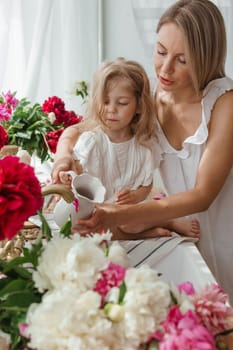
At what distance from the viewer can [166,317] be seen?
68cm

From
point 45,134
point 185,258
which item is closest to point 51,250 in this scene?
point 185,258

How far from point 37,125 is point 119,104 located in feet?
1.00

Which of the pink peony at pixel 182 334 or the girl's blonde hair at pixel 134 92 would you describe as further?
the girl's blonde hair at pixel 134 92

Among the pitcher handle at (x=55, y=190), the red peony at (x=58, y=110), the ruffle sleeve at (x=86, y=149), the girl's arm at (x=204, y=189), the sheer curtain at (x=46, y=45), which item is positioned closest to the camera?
the pitcher handle at (x=55, y=190)

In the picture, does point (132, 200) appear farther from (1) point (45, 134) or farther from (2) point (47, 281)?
(2) point (47, 281)

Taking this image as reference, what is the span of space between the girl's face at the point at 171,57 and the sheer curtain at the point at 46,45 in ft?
4.65

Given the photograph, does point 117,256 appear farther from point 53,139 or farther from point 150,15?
point 150,15

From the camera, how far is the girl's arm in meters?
1.48

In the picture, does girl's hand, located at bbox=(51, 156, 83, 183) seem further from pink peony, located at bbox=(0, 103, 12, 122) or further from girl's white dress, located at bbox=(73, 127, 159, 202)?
pink peony, located at bbox=(0, 103, 12, 122)

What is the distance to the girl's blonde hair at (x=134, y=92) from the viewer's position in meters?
1.73

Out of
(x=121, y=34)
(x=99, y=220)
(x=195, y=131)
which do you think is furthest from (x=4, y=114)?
(x=121, y=34)

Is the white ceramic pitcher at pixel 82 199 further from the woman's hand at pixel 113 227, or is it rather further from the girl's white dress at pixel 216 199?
the girl's white dress at pixel 216 199

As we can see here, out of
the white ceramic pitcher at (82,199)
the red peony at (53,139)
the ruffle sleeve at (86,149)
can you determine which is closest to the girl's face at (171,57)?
the ruffle sleeve at (86,149)

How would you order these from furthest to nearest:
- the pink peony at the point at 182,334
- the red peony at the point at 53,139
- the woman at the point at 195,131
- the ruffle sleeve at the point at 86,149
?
1. the red peony at the point at 53,139
2. the ruffle sleeve at the point at 86,149
3. the woman at the point at 195,131
4. the pink peony at the point at 182,334
